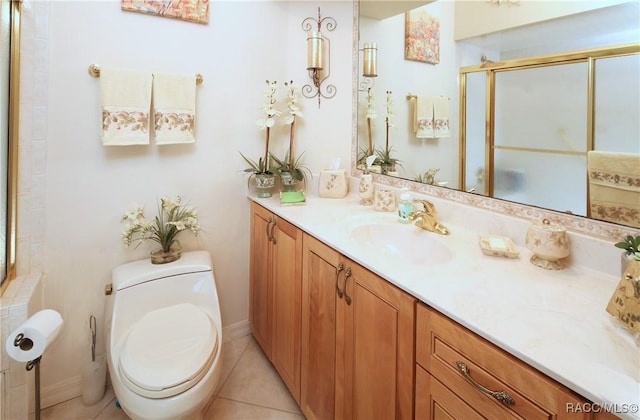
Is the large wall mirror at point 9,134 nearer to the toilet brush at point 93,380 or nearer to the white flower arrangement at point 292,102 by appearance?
the toilet brush at point 93,380

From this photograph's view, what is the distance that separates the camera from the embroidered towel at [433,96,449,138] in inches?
56.0

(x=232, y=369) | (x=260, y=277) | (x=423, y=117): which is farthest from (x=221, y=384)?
(x=423, y=117)

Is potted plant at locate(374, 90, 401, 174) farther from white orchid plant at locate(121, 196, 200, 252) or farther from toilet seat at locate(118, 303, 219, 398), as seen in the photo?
toilet seat at locate(118, 303, 219, 398)

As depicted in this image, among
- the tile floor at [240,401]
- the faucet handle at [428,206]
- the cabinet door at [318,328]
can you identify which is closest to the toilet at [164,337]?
the tile floor at [240,401]

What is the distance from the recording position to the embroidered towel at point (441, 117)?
1.42 metres

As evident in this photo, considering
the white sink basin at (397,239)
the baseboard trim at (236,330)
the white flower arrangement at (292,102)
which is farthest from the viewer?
the baseboard trim at (236,330)

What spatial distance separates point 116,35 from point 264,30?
783 millimetres

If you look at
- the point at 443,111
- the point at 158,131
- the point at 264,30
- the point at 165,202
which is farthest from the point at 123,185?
the point at 443,111

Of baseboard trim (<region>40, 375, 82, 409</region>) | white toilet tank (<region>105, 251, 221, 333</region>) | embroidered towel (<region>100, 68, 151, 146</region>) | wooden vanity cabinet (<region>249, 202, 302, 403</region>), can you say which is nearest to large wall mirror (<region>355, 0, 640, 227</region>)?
wooden vanity cabinet (<region>249, 202, 302, 403</region>)

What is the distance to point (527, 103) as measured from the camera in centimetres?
113

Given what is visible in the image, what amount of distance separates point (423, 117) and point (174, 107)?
3.93 feet

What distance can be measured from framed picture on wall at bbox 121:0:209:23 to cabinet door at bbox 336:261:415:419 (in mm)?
1531

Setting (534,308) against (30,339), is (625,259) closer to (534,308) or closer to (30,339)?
(534,308)

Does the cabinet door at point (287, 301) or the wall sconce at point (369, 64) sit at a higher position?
the wall sconce at point (369, 64)
